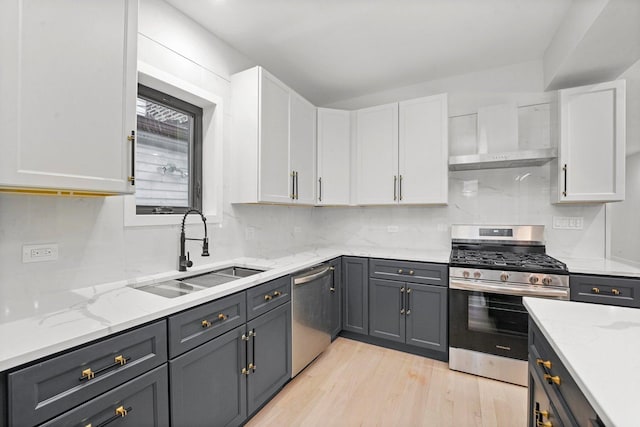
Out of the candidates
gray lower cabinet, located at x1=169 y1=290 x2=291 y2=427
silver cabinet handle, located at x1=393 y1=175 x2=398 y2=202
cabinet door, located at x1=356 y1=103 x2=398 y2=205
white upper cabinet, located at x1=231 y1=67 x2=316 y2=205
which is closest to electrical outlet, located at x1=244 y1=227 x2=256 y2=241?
white upper cabinet, located at x1=231 y1=67 x2=316 y2=205

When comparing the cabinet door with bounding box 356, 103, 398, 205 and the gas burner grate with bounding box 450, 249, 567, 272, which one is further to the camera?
the cabinet door with bounding box 356, 103, 398, 205

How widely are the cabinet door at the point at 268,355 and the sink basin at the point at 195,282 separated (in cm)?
36

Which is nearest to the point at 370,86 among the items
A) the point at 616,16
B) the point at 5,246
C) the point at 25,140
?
the point at 616,16

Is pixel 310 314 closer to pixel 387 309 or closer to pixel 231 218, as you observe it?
pixel 387 309

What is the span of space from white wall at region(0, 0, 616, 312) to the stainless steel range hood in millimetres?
182

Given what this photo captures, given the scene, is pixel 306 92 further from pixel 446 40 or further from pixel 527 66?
pixel 527 66

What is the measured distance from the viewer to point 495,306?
7.47 feet

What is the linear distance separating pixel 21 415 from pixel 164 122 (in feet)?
5.86

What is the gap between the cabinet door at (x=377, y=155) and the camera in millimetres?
2996

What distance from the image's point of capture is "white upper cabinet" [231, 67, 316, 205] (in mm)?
2332

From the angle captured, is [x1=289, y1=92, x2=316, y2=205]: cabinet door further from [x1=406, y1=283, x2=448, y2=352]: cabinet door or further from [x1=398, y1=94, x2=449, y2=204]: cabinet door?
[x1=406, y1=283, x2=448, y2=352]: cabinet door

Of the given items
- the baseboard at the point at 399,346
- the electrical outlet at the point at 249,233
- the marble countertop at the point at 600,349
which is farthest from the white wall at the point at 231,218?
the marble countertop at the point at 600,349

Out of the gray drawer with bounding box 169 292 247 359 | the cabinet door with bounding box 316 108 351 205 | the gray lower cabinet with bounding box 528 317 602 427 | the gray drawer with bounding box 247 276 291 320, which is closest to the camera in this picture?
the gray lower cabinet with bounding box 528 317 602 427

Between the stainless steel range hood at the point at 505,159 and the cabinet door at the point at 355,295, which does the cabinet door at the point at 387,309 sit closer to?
the cabinet door at the point at 355,295
